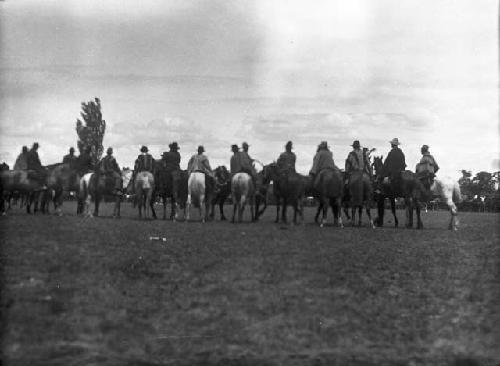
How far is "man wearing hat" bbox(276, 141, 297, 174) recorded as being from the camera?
2303cm

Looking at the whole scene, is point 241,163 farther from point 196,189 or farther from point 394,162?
point 394,162

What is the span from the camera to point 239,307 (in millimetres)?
8555

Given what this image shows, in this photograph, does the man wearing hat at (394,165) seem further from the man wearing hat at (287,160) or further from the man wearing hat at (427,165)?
the man wearing hat at (287,160)

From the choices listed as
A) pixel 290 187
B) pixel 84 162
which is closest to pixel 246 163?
pixel 290 187

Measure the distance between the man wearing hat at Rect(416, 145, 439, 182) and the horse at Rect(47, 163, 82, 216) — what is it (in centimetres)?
1132

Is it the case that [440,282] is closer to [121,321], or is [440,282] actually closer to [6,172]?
[121,321]

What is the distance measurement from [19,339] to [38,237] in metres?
6.45

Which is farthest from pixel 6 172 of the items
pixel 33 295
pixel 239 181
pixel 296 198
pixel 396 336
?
pixel 396 336

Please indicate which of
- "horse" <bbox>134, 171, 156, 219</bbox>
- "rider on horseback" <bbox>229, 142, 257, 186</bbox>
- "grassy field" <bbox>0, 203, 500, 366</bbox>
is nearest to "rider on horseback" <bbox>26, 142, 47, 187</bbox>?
"horse" <bbox>134, 171, 156, 219</bbox>

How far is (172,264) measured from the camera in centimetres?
1087

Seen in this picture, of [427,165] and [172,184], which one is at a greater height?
[427,165]

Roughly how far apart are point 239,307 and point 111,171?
56.0ft

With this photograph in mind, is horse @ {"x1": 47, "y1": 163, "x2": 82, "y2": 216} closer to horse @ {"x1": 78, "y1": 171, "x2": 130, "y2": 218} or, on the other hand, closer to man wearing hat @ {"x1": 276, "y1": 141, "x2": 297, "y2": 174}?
horse @ {"x1": 78, "y1": 171, "x2": 130, "y2": 218}

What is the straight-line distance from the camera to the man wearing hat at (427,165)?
2256 centimetres
